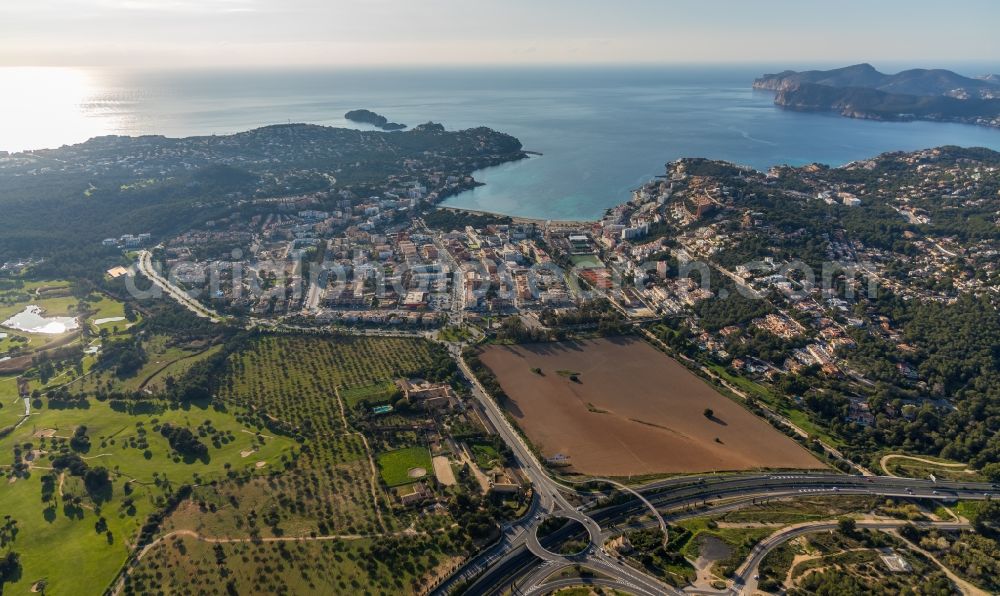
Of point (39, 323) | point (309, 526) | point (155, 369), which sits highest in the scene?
point (39, 323)

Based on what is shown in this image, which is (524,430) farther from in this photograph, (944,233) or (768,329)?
(944,233)

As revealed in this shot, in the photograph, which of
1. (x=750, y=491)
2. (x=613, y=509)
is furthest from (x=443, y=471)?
(x=750, y=491)

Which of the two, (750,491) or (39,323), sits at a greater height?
(39,323)

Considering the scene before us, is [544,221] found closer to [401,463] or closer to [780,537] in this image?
[401,463]

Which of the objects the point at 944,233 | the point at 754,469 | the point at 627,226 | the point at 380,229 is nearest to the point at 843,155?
the point at 944,233

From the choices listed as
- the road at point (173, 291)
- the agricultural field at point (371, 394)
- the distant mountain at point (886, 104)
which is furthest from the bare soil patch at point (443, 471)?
the distant mountain at point (886, 104)

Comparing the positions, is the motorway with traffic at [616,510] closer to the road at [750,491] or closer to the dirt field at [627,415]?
the road at [750,491]
